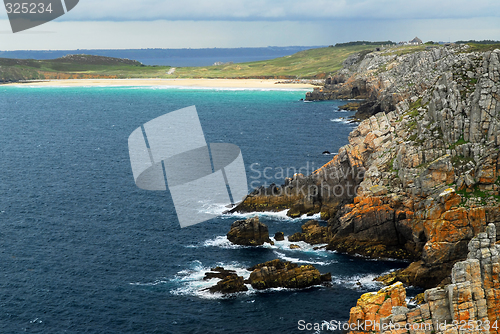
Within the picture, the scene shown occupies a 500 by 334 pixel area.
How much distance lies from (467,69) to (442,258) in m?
30.9

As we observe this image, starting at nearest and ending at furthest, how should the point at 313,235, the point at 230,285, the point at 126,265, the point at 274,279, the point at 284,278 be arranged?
the point at 230,285, the point at 274,279, the point at 284,278, the point at 126,265, the point at 313,235

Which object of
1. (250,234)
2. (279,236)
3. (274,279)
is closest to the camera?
(274,279)

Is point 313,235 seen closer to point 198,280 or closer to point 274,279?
point 274,279

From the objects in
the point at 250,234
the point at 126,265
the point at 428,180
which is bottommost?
the point at 126,265

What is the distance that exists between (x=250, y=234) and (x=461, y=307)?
136 ft

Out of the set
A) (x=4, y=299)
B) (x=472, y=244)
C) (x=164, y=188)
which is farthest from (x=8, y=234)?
(x=472, y=244)

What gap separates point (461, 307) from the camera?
1898 inches

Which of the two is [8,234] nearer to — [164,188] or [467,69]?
[164,188]

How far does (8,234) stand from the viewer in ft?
294

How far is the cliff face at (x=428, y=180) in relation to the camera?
68.1 metres

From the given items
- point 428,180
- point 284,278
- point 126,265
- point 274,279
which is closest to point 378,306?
point 284,278

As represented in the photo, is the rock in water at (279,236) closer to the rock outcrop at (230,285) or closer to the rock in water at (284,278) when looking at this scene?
the rock in water at (284,278)

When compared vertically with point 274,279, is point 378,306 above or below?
above

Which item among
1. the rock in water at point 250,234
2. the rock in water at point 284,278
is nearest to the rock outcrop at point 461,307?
the rock in water at point 284,278
